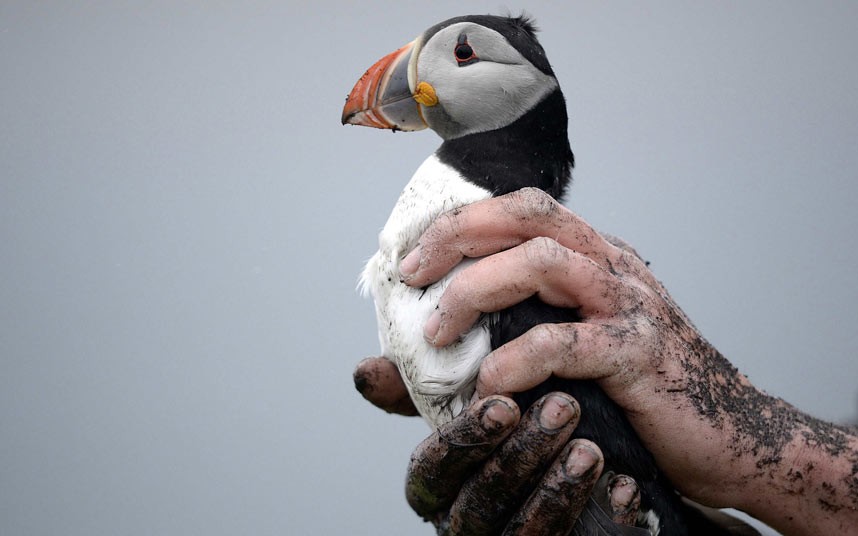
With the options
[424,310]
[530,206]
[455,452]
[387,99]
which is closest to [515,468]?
[455,452]

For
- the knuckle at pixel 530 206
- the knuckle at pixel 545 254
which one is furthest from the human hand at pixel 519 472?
the knuckle at pixel 530 206

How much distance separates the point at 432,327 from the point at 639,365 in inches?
14.8

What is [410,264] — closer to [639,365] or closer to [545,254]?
[545,254]

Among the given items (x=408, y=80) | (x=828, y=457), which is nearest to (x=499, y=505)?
(x=828, y=457)

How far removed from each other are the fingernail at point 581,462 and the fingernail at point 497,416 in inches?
4.7

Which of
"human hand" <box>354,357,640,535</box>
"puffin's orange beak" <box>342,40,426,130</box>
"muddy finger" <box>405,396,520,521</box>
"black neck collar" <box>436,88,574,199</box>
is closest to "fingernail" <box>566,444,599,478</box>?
"human hand" <box>354,357,640,535</box>

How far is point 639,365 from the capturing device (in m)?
1.24

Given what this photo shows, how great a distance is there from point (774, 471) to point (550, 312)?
486 millimetres

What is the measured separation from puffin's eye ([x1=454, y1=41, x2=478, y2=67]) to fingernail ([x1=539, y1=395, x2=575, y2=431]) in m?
0.77

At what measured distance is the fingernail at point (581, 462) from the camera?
47.8 inches

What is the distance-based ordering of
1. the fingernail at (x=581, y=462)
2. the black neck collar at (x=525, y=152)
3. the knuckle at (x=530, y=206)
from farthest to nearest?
the black neck collar at (x=525, y=152) < the knuckle at (x=530, y=206) < the fingernail at (x=581, y=462)

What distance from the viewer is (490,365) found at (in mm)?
1279

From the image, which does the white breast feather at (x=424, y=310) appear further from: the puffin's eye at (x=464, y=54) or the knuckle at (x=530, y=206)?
the puffin's eye at (x=464, y=54)

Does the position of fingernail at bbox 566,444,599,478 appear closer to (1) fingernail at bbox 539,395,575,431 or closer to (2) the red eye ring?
(1) fingernail at bbox 539,395,575,431
